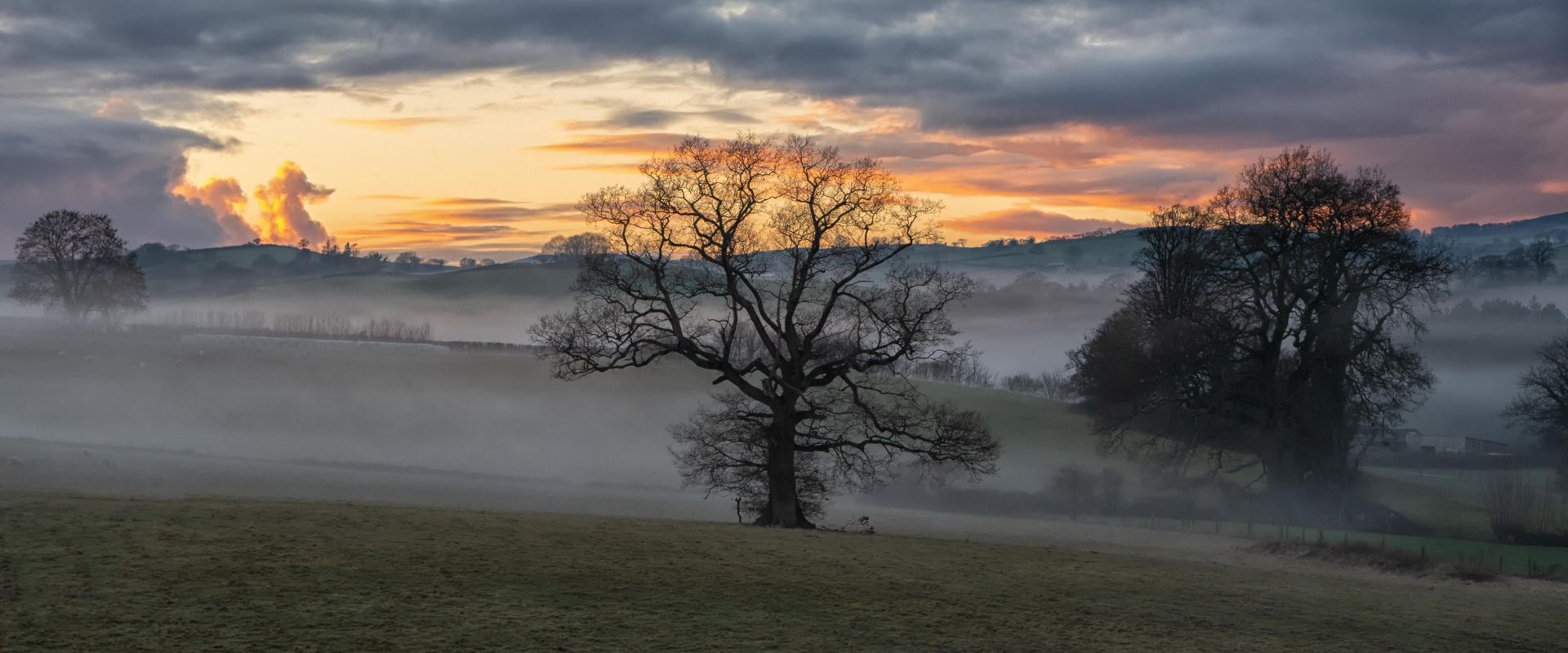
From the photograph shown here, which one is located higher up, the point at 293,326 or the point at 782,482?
the point at 293,326

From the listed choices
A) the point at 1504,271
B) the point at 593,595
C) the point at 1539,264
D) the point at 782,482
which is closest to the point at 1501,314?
the point at 1504,271

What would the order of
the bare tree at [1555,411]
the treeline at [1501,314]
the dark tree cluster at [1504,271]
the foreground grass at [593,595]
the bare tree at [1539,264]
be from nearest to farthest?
the foreground grass at [593,595] < the bare tree at [1555,411] < the treeline at [1501,314] < the dark tree cluster at [1504,271] < the bare tree at [1539,264]

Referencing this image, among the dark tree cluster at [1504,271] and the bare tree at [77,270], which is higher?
the dark tree cluster at [1504,271]

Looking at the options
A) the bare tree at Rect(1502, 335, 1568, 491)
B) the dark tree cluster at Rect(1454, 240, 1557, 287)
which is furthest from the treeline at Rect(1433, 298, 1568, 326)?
the bare tree at Rect(1502, 335, 1568, 491)

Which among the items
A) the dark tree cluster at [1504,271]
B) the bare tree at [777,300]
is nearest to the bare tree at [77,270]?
the bare tree at [777,300]

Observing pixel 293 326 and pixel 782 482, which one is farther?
pixel 293 326

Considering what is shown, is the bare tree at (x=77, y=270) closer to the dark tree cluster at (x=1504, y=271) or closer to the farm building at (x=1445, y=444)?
the farm building at (x=1445, y=444)

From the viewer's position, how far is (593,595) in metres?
19.4

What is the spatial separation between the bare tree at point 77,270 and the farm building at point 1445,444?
109m

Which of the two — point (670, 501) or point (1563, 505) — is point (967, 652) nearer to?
point (670, 501)

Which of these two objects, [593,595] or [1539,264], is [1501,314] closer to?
[1539,264]

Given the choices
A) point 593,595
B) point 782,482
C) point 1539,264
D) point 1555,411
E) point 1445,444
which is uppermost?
point 1539,264

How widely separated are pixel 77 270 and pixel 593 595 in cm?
10829

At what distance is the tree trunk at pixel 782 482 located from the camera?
34281mm
